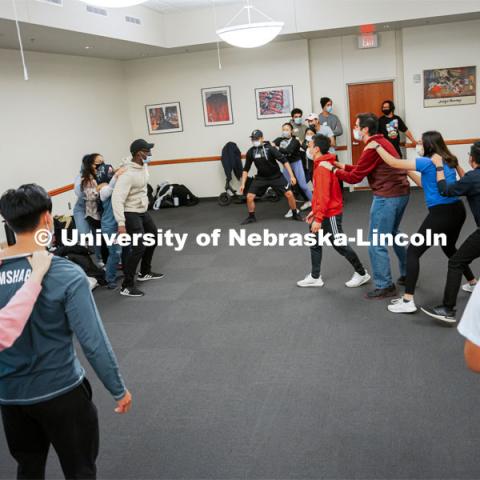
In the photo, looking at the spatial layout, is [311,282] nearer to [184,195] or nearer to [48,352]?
[48,352]

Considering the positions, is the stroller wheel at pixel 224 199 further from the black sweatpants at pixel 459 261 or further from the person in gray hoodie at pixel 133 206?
the black sweatpants at pixel 459 261

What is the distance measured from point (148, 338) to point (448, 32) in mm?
7636

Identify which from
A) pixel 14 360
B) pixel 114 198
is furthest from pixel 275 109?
pixel 14 360

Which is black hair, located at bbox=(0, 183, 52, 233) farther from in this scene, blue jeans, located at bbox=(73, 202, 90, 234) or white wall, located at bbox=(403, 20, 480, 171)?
white wall, located at bbox=(403, 20, 480, 171)

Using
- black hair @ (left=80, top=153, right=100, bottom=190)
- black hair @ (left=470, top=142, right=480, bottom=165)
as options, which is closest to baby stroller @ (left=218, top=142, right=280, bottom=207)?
black hair @ (left=80, top=153, right=100, bottom=190)

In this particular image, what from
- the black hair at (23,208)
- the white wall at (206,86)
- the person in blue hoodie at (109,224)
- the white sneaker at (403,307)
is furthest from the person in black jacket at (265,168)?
the black hair at (23,208)

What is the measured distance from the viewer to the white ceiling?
830cm

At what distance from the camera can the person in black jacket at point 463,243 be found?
152 inches

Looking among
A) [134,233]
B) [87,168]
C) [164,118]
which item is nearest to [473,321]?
[134,233]

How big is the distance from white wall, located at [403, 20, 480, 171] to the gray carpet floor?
4623mm

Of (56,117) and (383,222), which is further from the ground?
(56,117)

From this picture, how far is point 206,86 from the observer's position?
33.9 ft

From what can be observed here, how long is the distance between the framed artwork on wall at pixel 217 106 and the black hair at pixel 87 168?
4.90 meters

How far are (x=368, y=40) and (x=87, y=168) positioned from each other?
5.94 meters
